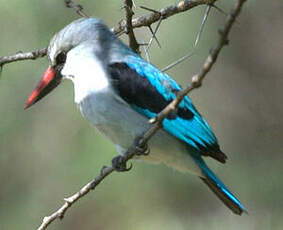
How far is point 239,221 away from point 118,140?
6.89 ft

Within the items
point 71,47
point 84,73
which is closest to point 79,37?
point 71,47

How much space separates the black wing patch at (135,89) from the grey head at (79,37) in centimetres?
27

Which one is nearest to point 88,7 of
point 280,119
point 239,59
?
point 239,59

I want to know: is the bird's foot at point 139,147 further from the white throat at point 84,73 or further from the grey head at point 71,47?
the grey head at point 71,47

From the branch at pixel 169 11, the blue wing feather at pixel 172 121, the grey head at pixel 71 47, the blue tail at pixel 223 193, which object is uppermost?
the grey head at pixel 71 47

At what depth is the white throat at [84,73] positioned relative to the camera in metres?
3.66

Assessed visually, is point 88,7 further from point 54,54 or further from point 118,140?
point 118,140

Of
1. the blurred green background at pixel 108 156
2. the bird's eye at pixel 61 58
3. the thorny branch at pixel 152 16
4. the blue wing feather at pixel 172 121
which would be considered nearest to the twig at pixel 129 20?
the thorny branch at pixel 152 16

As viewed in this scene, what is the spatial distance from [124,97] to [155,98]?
197 millimetres

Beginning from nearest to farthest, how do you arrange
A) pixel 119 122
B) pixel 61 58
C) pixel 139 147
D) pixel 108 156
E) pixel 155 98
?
pixel 139 147 → pixel 119 122 → pixel 155 98 → pixel 61 58 → pixel 108 156

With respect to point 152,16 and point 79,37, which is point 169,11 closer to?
point 152,16

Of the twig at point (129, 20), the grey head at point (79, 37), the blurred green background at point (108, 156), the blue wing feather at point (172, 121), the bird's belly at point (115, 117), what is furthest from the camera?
the blurred green background at point (108, 156)

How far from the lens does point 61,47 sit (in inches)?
151

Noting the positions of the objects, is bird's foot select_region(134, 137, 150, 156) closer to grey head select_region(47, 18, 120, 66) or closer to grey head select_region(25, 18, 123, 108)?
grey head select_region(25, 18, 123, 108)
